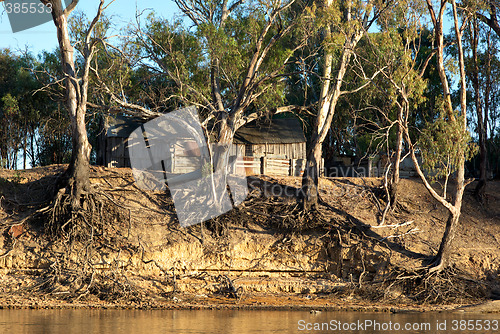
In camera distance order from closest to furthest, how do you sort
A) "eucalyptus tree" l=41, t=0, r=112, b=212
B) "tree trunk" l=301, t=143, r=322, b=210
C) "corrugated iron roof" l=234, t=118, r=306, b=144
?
"eucalyptus tree" l=41, t=0, r=112, b=212 → "tree trunk" l=301, t=143, r=322, b=210 → "corrugated iron roof" l=234, t=118, r=306, b=144

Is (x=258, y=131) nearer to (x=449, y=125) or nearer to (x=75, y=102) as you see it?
(x=75, y=102)

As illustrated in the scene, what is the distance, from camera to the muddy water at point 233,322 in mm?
12422

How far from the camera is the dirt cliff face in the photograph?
17.9m

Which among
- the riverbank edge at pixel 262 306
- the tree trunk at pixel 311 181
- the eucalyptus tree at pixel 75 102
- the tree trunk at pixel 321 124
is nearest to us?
the riverbank edge at pixel 262 306

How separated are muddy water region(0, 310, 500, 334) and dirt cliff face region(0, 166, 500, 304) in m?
2.21

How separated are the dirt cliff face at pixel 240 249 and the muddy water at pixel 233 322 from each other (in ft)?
7.26

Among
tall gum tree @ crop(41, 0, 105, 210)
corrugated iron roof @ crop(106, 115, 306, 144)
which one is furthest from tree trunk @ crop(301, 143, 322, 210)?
tall gum tree @ crop(41, 0, 105, 210)

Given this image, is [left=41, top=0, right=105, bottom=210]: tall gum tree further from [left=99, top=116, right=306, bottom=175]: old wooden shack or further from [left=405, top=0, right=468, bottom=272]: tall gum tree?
[left=405, top=0, right=468, bottom=272]: tall gum tree

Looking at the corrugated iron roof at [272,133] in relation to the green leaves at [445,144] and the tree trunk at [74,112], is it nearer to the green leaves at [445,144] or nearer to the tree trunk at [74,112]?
the tree trunk at [74,112]

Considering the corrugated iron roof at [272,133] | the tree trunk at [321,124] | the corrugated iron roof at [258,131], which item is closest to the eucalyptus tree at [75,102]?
the corrugated iron roof at [258,131]

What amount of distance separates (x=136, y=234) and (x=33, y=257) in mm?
3433

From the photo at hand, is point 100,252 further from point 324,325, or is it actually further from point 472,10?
point 472,10

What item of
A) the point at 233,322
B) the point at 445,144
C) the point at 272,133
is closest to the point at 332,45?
the point at 445,144

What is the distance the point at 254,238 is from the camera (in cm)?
A: 2011
